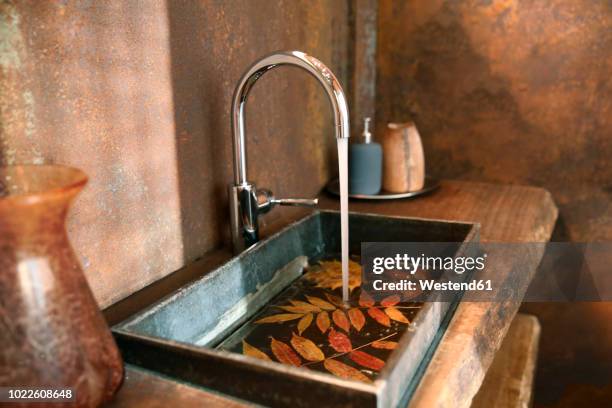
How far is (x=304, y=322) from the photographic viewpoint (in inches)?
43.7

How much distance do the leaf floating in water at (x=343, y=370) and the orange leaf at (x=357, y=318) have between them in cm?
14

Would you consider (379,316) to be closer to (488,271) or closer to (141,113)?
(488,271)

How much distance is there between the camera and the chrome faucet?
1.04 meters

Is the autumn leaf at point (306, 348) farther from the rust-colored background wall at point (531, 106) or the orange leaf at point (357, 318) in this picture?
the rust-colored background wall at point (531, 106)

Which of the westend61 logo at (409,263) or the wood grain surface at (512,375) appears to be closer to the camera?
the westend61 logo at (409,263)

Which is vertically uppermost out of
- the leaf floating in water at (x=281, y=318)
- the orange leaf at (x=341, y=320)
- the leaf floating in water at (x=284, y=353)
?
the leaf floating in water at (x=281, y=318)

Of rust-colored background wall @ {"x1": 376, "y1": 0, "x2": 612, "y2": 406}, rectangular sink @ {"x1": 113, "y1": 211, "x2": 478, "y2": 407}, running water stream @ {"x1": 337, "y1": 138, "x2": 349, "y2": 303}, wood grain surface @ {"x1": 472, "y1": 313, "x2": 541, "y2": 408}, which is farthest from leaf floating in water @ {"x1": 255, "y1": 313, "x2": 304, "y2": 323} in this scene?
Answer: rust-colored background wall @ {"x1": 376, "y1": 0, "x2": 612, "y2": 406}

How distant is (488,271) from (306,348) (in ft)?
1.51

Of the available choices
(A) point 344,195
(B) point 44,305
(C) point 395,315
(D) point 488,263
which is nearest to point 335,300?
(C) point 395,315

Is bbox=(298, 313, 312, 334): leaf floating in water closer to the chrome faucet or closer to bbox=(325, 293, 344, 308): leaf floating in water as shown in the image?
bbox=(325, 293, 344, 308): leaf floating in water

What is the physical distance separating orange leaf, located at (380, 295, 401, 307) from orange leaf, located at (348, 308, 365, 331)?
2.7 inches

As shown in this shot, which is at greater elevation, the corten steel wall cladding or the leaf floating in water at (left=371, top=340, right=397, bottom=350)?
the corten steel wall cladding

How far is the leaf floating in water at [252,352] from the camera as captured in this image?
3.22 ft

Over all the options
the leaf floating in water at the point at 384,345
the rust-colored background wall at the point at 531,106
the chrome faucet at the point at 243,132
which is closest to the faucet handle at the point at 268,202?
the chrome faucet at the point at 243,132
